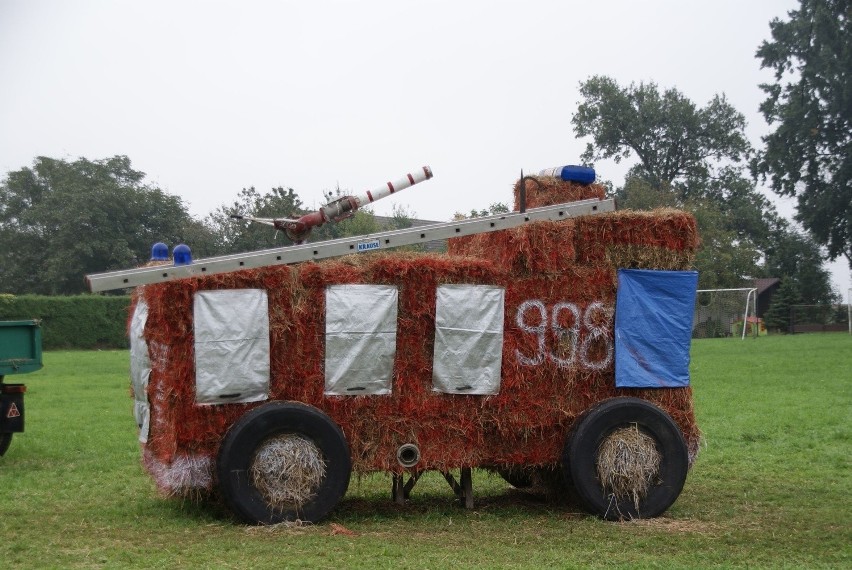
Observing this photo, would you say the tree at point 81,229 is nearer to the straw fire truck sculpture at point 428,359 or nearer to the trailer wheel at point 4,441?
the trailer wheel at point 4,441

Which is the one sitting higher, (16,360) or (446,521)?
(16,360)

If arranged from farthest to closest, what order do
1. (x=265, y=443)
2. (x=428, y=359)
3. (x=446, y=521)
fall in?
(x=428, y=359), (x=446, y=521), (x=265, y=443)

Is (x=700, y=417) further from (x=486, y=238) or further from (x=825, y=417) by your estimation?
(x=486, y=238)

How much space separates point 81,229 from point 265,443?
48495mm

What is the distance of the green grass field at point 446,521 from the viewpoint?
7457 mm

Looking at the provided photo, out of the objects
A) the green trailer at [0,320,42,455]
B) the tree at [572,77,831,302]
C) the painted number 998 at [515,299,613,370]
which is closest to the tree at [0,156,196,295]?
the tree at [572,77,831,302]

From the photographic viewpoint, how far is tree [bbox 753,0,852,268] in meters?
38.5

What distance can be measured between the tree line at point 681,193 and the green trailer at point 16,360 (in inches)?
624

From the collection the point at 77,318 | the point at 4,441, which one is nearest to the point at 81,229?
the point at 77,318

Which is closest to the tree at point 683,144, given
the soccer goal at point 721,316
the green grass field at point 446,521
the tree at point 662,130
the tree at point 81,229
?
the tree at point 662,130

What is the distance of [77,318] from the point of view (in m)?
40.9

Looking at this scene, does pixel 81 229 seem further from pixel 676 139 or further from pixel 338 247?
pixel 338 247

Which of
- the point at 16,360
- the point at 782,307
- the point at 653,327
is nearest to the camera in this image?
the point at 653,327

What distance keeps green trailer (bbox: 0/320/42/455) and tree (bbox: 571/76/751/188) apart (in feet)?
166
